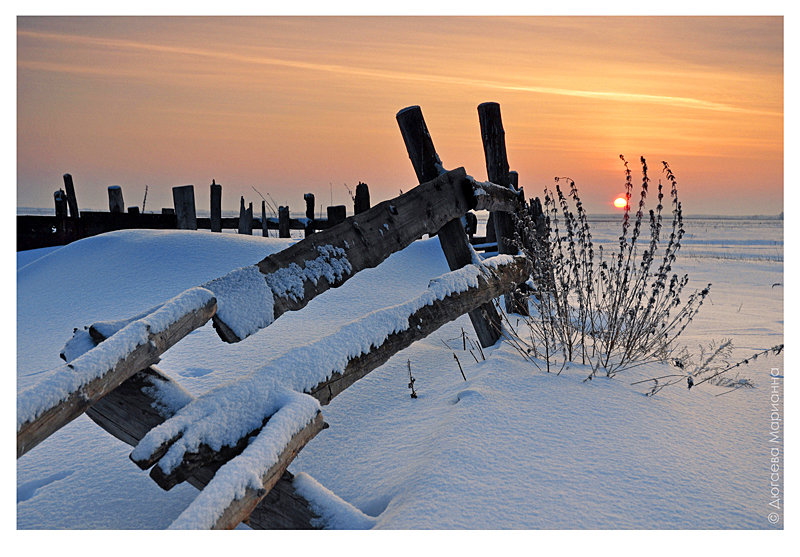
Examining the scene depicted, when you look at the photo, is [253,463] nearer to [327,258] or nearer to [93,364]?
[93,364]

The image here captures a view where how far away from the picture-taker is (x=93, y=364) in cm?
156

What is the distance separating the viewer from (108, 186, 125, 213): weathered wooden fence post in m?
10.3

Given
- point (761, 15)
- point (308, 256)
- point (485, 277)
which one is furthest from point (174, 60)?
point (761, 15)

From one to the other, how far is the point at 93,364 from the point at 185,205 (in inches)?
314

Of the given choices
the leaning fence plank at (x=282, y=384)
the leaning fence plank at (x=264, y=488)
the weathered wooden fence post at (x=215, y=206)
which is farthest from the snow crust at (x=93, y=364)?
the weathered wooden fence post at (x=215, y=206)

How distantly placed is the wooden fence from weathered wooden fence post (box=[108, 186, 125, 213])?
949 cm

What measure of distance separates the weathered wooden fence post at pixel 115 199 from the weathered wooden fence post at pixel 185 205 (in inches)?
91.9

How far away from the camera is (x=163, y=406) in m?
1.82

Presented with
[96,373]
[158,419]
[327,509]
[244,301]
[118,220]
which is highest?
[118,220]

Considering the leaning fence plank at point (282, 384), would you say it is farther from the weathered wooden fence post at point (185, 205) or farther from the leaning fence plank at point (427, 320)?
the weathered wooden fence post at point (185, 205)

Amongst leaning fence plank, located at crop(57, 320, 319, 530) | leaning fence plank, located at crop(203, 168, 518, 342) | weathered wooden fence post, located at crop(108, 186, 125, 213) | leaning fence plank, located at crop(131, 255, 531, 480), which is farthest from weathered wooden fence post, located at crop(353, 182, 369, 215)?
leaning fence plank, located at crop(57, 320, 319, 530)

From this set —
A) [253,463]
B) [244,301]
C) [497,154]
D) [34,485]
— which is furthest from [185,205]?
[253,463]

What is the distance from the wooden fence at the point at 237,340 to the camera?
152 cm

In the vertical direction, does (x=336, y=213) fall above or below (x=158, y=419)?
above
